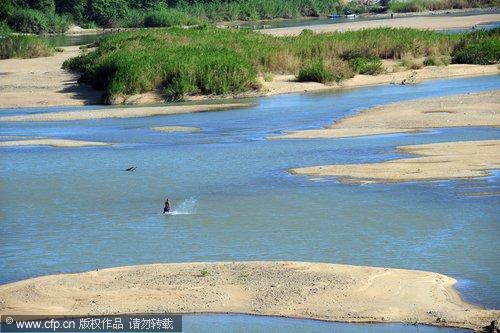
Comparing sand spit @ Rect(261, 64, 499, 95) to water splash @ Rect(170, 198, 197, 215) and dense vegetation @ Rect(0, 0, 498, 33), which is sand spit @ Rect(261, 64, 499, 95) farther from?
dense vegetation @ Rect(0, 0, 498, 33)

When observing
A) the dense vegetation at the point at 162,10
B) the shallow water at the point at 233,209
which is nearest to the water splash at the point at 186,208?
the shallow water at the point at 233,209

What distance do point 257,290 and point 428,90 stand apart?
84.2 ft

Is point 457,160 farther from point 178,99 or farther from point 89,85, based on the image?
point 89,85

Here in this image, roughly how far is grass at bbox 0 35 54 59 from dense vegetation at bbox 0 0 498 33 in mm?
29524

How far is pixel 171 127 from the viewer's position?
31.0 metres

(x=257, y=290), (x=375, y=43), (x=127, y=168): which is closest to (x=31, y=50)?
(x=375, y=43)

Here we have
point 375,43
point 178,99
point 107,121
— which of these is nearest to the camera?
point 107,121

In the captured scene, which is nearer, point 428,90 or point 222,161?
point 222,161

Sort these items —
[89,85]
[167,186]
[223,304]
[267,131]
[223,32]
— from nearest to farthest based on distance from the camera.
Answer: [223,304] < [167,186] < [267,131] < [89,85] < [223,32]

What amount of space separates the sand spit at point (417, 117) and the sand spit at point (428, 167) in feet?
13.4

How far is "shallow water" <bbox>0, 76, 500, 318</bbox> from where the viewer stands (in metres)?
15.5

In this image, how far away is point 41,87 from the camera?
136 ft

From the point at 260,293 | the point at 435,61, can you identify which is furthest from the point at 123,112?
the point at 260,293

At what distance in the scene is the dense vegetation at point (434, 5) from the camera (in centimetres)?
10875
